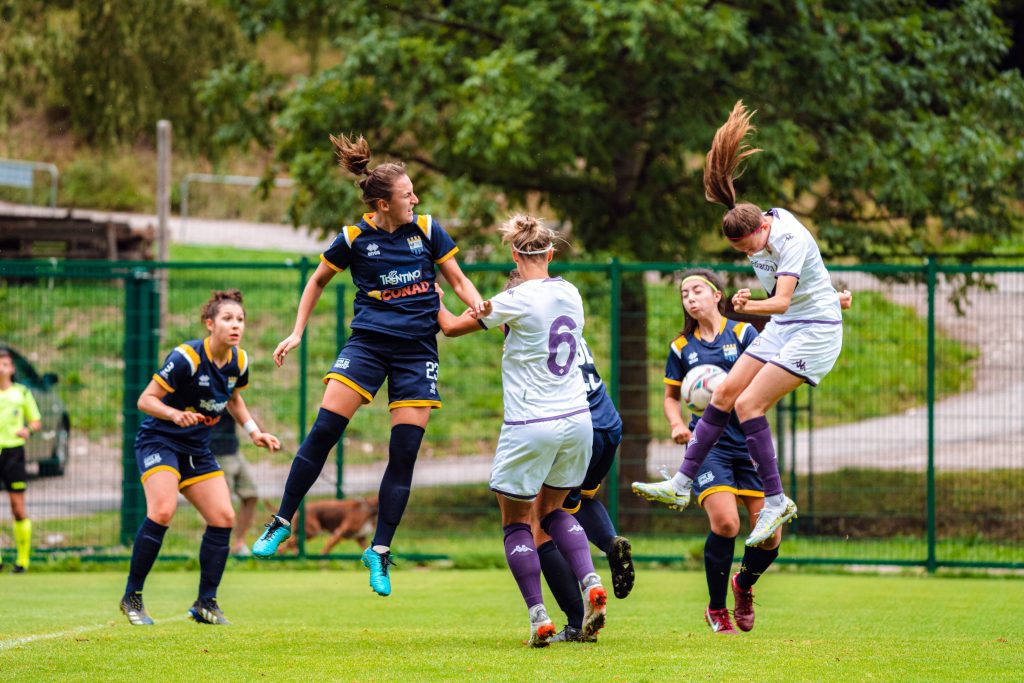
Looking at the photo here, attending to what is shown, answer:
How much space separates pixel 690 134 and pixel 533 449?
309 inches

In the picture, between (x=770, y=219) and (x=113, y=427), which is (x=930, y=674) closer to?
(x=770, y=219)

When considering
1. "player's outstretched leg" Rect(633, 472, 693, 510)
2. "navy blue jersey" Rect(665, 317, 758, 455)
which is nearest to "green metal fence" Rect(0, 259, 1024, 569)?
"navy blue jersey" Rect(665, 317, 758, 455)

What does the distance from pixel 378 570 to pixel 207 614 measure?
171cm

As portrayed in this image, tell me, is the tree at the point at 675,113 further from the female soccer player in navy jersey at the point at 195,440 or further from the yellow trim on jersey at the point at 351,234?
the yellow trim on jersey at the point at 351,234

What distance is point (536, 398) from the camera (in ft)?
20.1

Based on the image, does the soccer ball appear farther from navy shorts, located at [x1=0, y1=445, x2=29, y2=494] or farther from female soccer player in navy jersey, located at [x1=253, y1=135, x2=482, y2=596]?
navy shorts, located at [x1=0, y1=445, x2=29, y2=494]

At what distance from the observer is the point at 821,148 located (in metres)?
13.9

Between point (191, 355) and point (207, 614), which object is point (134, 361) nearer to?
point (191, 355)

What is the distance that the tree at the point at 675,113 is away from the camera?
510 inches

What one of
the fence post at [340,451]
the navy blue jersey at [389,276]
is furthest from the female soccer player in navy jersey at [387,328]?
the fence post at [340,451]

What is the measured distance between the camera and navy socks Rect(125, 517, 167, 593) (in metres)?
7.57

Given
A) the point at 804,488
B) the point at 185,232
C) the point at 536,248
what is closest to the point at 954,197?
the point at 804,488

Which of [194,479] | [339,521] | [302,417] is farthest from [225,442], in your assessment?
[194,479]

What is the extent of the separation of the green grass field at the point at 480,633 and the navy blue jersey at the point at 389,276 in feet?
5.34
